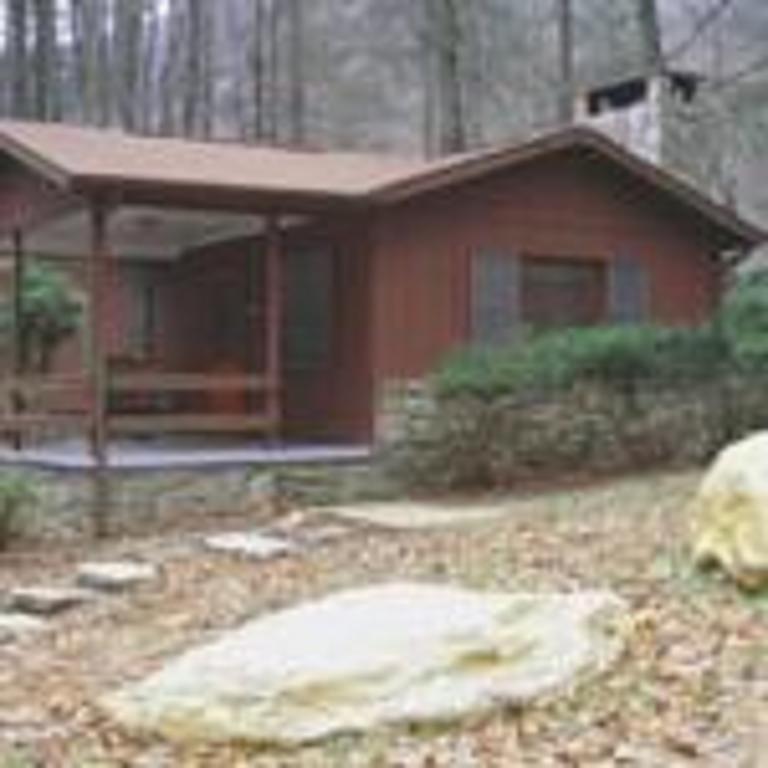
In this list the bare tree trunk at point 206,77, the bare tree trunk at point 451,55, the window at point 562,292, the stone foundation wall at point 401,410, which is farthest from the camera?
the bare tree trunk at point 206,77

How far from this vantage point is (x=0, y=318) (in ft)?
64.5

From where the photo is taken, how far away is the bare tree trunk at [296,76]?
35.0 meters

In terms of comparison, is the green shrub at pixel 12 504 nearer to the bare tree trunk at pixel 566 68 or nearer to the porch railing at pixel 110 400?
the porch railing at pixel 110 400

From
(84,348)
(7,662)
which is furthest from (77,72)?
(7,662)

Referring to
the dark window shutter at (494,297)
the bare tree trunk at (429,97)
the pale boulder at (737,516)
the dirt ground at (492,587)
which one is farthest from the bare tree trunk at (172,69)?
the pale boulder at (737,516)

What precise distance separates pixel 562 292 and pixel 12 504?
6.17m

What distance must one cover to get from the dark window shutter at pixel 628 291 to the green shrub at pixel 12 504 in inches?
248

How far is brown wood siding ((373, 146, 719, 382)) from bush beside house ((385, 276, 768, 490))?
628 mm

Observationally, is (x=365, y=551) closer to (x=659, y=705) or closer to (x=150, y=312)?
(x=659, y=705)

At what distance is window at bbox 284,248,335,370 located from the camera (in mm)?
16438

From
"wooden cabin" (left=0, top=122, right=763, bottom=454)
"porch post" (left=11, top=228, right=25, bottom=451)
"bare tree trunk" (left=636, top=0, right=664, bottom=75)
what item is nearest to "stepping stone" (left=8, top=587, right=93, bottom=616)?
"wooden cabin" (left=0, top=122, right=763, bottom=454)

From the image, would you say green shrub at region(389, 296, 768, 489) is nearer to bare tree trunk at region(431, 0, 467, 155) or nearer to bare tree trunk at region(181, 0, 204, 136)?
bare tree trunk at region(431, 0, 467, 155)

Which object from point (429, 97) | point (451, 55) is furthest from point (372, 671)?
point (429, 97)

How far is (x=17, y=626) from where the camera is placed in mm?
9859
